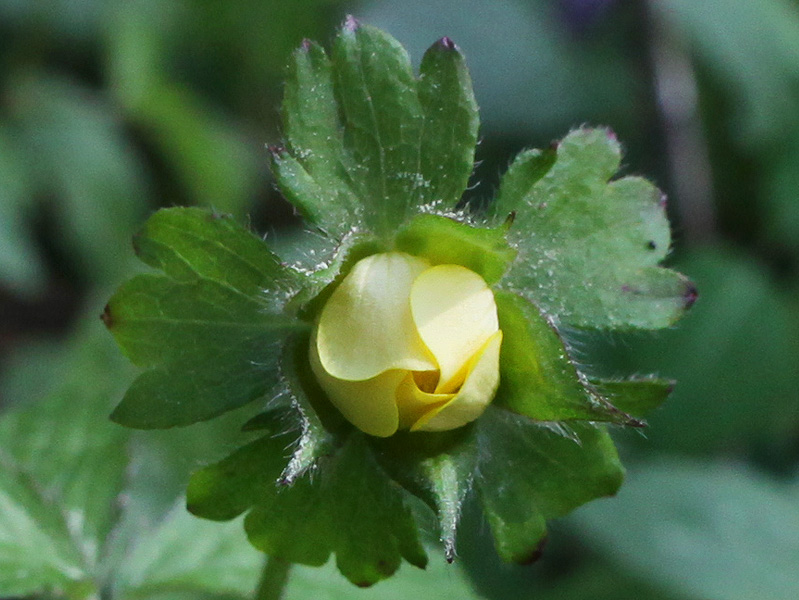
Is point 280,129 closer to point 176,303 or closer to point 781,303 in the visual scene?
point 176,303

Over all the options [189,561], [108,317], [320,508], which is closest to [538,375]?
[320,508]

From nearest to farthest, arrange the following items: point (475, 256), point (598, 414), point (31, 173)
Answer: point (598, 414), point (475, 256), point (31, 173)

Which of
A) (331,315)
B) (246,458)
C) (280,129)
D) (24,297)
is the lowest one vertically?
(24,297)

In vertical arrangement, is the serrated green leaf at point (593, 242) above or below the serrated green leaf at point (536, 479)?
above

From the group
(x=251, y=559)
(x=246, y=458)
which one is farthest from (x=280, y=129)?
(x=251, y=559)

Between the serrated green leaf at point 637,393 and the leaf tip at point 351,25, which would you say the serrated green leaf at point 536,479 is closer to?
the serrated green leaf at point 637,393

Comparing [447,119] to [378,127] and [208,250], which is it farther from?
[208,250]

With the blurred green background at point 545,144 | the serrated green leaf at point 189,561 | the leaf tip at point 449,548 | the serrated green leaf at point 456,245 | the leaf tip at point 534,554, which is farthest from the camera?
the blurred green background at point 545,144

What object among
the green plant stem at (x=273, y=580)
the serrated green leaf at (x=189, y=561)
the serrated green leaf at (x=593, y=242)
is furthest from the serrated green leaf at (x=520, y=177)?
the serrated green leaf at (x=189, y=561)
